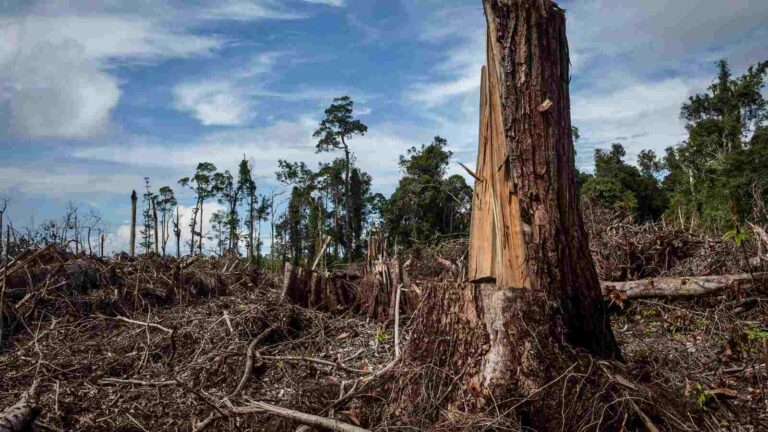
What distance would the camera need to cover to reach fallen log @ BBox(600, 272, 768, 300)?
7156 mm

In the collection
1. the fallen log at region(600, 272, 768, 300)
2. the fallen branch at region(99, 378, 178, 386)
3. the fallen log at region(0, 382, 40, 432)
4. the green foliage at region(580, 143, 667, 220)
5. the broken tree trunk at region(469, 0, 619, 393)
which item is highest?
the green foliage at region(580, 143, 667, 220)

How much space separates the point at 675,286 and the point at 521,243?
4269 mm

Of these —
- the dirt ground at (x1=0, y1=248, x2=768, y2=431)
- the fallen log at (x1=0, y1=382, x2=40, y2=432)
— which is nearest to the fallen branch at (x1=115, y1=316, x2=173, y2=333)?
the dirt ground at (x1=0, y1=248, x2=768, y2=431)

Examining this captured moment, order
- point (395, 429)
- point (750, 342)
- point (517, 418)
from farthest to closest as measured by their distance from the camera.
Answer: point (750, 342) → point (395, 429) → point (517, 418)

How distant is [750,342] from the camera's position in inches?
233

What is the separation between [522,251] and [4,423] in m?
4.02

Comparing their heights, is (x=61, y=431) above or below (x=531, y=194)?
below

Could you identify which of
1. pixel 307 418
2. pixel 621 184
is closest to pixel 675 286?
pixel 307 418

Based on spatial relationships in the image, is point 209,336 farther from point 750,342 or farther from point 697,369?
point 750,342

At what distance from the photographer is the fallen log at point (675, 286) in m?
7.16

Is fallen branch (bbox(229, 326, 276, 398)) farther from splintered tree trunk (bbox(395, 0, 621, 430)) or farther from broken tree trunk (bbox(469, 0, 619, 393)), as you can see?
broken tree trunk (bbox(469, 0, 619, 393))

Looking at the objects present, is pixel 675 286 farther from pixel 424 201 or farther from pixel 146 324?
pixel 424 201

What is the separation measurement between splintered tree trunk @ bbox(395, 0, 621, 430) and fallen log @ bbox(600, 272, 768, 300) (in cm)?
362

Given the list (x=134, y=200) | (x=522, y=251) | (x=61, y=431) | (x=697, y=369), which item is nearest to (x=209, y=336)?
(x=61, y=431)
